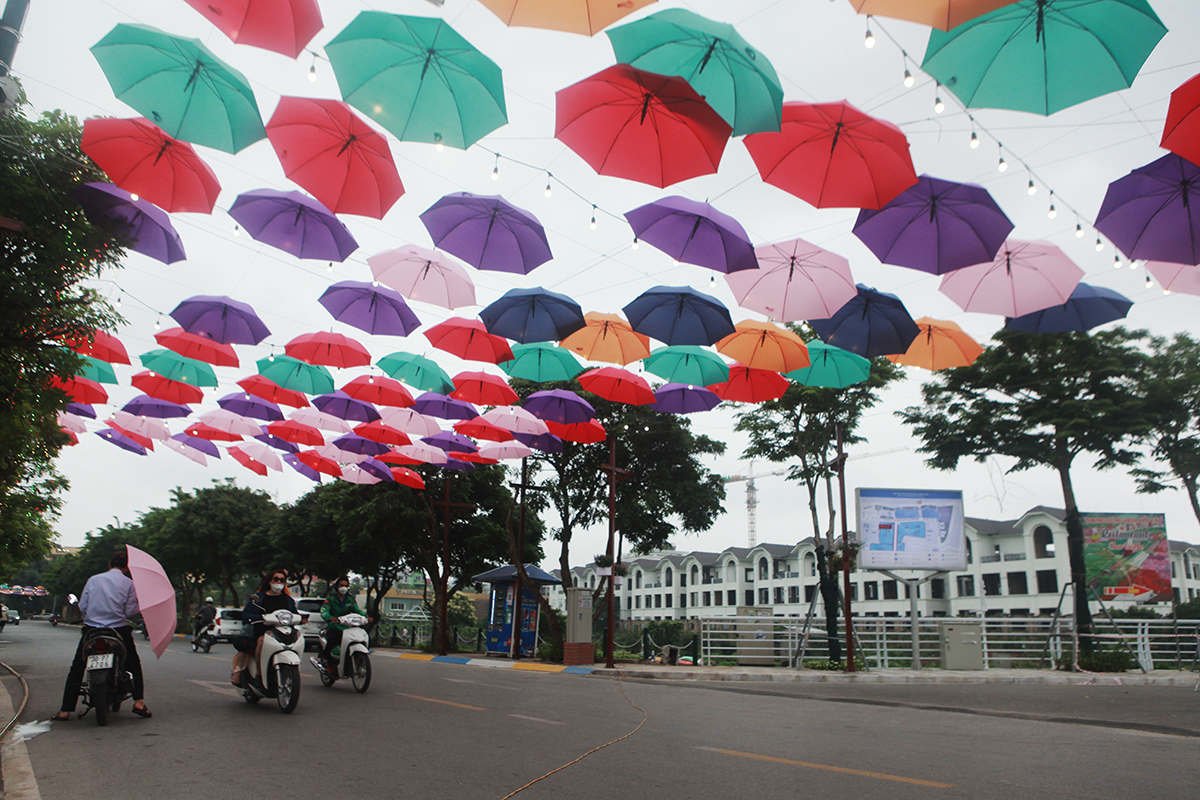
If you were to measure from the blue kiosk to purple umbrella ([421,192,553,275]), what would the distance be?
15870 millimetres

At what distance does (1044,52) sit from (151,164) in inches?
363

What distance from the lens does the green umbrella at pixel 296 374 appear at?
15.2 m

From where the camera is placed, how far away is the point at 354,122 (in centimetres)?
819

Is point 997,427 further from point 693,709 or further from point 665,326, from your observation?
point 693,709

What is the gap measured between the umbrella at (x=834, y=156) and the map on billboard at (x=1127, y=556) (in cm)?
2281

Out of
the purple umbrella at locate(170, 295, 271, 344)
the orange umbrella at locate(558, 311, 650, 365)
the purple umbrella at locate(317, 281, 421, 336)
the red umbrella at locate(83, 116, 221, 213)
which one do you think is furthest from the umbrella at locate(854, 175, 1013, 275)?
the purple umbrella at locate(170, 295, 271, 344)

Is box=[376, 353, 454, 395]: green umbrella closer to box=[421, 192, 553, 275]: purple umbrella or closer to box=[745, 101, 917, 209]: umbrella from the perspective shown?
box=[421, 192, 553, 275]: purple umbrella

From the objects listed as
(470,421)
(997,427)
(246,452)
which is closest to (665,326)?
(470,421)

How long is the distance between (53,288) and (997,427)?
27.5 m

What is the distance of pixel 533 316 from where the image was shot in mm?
12688

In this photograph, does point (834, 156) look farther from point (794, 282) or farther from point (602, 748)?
point (602, 748)

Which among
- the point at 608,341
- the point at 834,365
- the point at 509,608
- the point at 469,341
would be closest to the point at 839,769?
the point at 608,341

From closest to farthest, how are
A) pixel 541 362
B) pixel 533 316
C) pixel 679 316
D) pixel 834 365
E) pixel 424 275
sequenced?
pixel 424 275
pixel 679 316
pixel 533 316
pixel 834 365
pixel 541 362

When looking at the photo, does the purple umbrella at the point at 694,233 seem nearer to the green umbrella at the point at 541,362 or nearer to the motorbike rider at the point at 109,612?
the green umbrella at the point at 541,362
